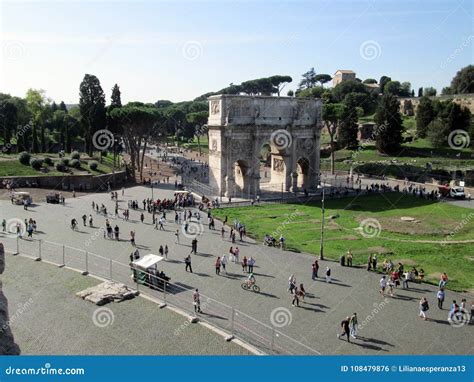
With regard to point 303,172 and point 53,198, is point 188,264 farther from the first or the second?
point 303,172

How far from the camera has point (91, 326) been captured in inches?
637

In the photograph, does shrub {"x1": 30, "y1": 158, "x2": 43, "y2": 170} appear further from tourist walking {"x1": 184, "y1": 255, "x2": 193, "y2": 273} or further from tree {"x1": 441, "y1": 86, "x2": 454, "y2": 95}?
tree {"x1": 441, "y1": 86, "x2": 454, "y2": 95}

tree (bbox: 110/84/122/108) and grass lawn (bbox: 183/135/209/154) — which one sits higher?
tree (bbox: 110/84/122/108)

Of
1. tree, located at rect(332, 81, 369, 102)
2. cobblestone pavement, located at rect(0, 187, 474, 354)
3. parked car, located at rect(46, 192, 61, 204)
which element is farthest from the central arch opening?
tree, located at rect(332, 81, 369, 102)

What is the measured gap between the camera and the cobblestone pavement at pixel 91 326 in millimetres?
14758

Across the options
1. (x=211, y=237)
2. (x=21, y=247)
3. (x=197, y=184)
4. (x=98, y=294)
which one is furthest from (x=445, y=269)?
(x=197, y=184)

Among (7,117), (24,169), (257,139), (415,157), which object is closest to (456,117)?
(415,157)

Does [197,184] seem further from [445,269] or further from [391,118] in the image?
[391,118]

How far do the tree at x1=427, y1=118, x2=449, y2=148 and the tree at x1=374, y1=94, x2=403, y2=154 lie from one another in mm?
5417

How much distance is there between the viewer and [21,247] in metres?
25.3

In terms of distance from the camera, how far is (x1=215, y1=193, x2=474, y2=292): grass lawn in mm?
25922

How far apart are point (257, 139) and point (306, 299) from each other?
27667mm

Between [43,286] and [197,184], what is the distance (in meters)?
30.1

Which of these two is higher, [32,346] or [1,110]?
[1,110]
